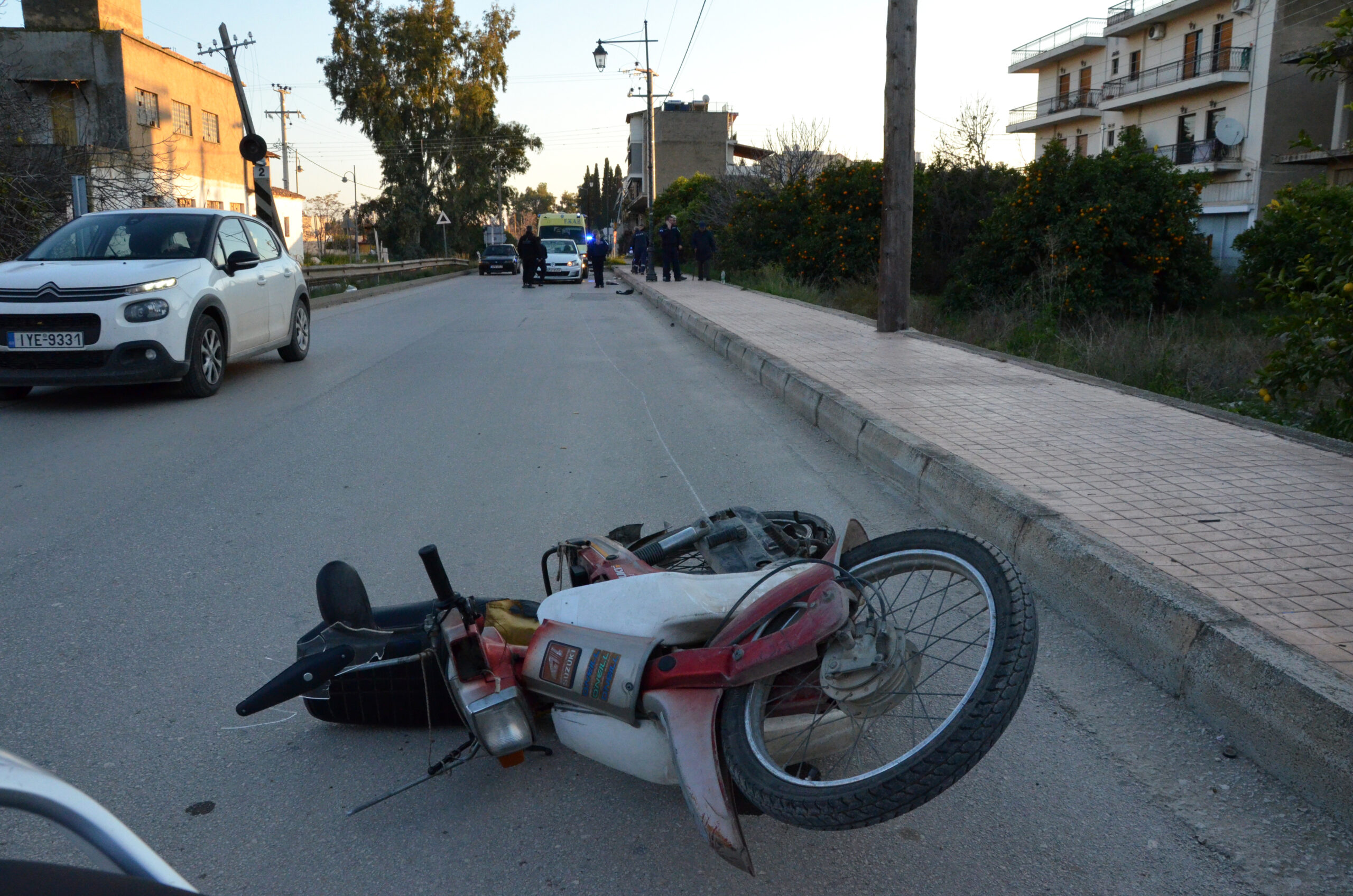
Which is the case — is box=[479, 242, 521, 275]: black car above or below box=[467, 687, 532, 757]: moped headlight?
above

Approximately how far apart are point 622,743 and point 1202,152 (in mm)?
52752

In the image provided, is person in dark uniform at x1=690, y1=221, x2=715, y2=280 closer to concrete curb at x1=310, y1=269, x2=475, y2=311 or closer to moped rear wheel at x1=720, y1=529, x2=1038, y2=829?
concrete curb at x1=310, y1=269, x2=475, y2=311

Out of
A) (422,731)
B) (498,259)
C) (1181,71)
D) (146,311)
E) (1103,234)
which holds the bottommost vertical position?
(422,731)

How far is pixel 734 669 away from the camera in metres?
2.43

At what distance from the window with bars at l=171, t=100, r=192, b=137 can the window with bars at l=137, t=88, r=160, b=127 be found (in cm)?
91

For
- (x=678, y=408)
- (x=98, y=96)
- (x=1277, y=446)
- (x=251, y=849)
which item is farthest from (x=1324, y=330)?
(x=98, y=96)

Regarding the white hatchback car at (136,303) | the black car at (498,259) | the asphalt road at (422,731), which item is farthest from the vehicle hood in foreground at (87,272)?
the black car at (498,259)

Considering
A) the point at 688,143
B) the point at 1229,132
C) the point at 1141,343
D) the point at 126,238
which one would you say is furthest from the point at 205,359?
the point at 688,143

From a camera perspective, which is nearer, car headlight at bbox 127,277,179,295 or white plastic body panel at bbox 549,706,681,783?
white plastic body panel at bbox 549,706,681,783

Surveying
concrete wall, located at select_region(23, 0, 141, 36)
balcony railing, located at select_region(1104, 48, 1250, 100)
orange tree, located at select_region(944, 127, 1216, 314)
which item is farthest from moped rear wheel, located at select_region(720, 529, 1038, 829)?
balcony railing, located at select_region(1104, 48, 1250, 100)

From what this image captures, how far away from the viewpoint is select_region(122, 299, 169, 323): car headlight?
27.7 feet

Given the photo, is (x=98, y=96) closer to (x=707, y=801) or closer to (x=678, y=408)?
(x=678, y=408)

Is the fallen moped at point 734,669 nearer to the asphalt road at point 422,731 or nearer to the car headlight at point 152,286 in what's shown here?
the asphalt road at point 422,731

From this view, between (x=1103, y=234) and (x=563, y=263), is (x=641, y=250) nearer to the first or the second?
(x=563, y=263)
